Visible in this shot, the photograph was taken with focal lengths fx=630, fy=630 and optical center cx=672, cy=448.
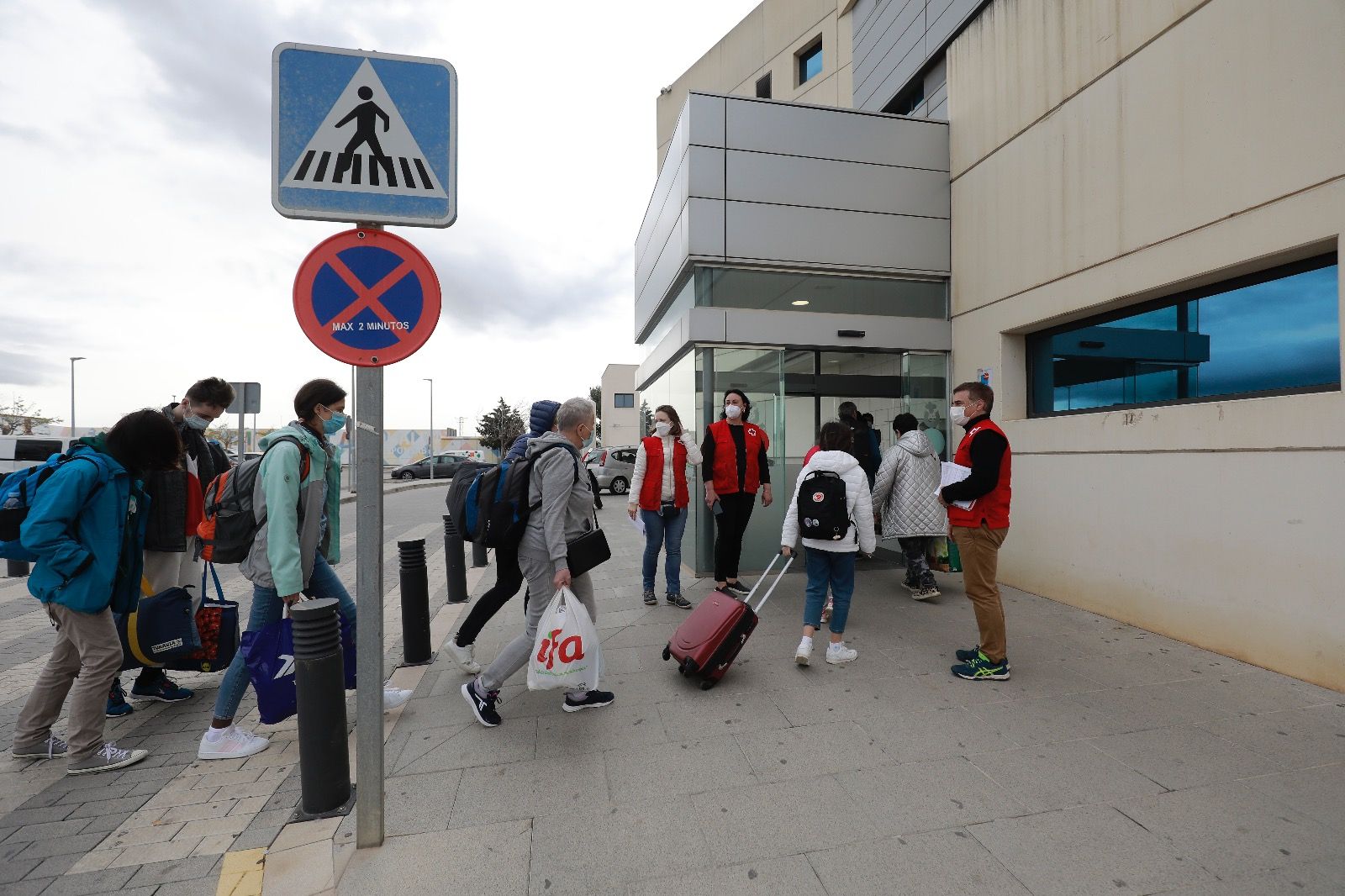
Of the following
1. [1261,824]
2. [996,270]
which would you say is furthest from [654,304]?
[1261,824]

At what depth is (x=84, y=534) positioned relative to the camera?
3.07m

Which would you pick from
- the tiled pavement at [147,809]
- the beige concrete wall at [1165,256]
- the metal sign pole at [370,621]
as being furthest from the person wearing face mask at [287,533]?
the beige concrete wall at [1165,256]

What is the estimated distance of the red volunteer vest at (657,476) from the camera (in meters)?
5.91

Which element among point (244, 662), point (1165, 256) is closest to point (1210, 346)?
point (1165, 256)

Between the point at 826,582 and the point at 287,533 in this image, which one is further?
the point at 826,582

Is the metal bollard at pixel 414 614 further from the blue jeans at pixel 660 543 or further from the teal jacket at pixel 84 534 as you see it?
the blue jeans at pixel 660 543

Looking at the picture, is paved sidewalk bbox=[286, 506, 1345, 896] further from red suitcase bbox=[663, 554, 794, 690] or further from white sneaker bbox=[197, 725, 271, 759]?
white sneaker bbox=[197, 725, 271, 759]

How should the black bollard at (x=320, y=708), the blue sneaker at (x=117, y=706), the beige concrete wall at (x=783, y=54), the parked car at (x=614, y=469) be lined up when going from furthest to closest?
the parked car at (x=614, y=469) → the beige concrete wall at (x=783, y=54) → the blue sneaker at (x=117, y=706) → the black bollard at (x=320, y=708)

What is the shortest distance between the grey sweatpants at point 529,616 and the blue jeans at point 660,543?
2.39 meters

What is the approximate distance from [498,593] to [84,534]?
2.05 meters

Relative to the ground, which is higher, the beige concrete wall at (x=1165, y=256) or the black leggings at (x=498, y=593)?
the beige concrete wall at (x=1165, y=256)

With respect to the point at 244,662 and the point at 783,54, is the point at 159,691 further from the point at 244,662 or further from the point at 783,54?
the point at 783,54

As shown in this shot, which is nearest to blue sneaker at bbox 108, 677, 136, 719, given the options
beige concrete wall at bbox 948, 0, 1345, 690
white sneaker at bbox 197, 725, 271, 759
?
white sneaker at bbox 197, 725, 271, 759

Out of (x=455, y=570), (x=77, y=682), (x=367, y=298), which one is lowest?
(x=455, y=570)
